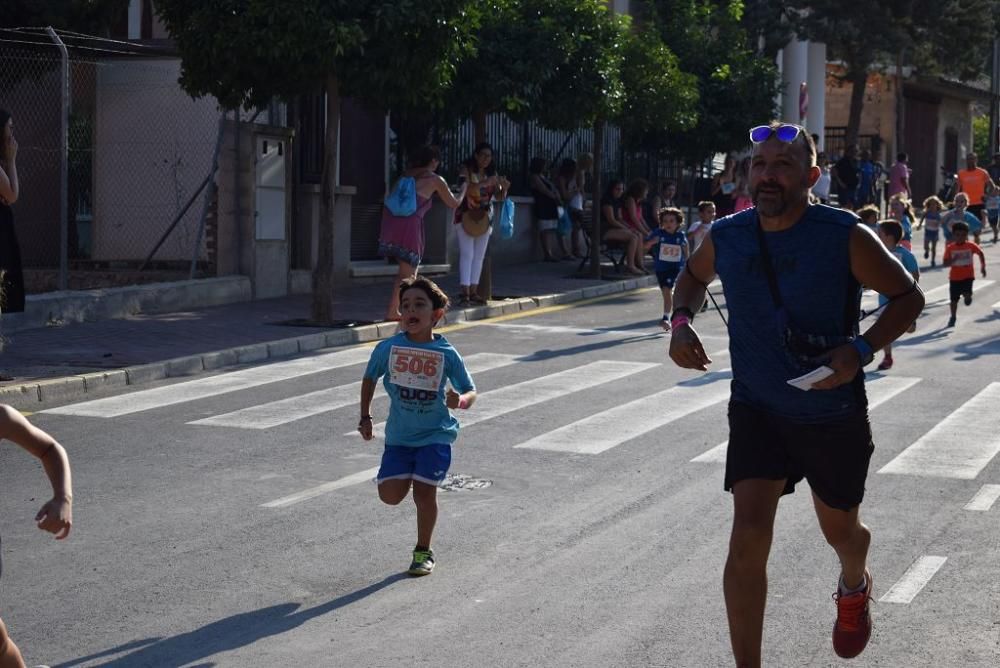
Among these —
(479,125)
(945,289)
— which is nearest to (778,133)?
(479,125)

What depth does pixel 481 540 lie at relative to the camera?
7.65m

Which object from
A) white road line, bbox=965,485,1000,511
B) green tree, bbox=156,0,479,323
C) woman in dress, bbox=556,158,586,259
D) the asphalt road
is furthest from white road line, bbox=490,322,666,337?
woman in dress, bbox=556,158,586,259

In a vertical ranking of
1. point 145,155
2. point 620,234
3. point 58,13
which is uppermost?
point 58,13

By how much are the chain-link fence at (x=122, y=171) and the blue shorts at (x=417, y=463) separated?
1313cm

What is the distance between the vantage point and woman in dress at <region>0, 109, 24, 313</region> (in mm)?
11242

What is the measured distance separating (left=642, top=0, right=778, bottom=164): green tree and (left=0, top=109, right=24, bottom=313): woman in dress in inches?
705

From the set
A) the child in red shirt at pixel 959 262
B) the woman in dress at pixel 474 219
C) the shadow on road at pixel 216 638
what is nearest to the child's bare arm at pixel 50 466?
the shadow on road at pixel 216 638

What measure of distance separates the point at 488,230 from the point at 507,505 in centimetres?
1136

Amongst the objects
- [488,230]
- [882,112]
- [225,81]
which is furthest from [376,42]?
[882,112]

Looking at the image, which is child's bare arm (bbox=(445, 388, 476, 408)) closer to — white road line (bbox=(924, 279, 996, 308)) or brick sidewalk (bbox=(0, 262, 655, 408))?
brick sidewalk (bbox=(0, 262, 655, 408))

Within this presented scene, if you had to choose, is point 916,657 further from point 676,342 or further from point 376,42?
point 376,42

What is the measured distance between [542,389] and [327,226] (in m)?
5.07

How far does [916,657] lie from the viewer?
5.78 m

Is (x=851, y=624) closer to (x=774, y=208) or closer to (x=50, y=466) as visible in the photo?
(x=774, y=208)
